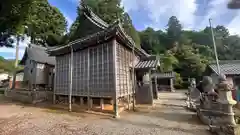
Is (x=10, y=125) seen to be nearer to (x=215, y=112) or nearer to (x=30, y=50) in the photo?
(x=215, y=112)

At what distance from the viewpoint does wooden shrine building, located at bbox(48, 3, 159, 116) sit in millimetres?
7684

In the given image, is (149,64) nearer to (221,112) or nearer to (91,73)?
(91,73)

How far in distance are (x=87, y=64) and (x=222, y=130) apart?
286 inches

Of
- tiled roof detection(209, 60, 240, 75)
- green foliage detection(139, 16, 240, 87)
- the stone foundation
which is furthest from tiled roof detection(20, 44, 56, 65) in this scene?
green foliage detection(139, 16, 240, 87)

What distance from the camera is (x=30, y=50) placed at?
18438mm

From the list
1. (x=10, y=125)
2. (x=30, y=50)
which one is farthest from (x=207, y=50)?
(x=10, y=125)

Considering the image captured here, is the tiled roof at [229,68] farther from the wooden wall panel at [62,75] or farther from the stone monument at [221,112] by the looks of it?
the wooden wall panel at [62,75]

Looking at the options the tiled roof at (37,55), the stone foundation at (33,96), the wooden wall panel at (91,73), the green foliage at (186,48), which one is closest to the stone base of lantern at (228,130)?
the wooden wall panel at (91,73)

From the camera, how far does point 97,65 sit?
8.35 meters

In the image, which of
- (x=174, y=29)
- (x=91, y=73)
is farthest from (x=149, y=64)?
(x=174, y=29)

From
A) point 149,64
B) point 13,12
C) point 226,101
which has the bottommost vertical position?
point 226,101

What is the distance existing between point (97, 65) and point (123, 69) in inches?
68.8

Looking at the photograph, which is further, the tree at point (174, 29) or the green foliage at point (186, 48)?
the tree at point (174, 29)

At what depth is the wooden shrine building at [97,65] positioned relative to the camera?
7.68 metres
